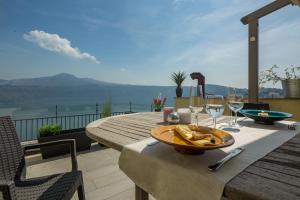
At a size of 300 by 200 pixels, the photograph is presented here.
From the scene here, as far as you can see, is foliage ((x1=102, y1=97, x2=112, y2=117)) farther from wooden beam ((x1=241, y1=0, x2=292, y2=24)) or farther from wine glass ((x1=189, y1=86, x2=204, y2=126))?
wooden beam ((x1=241, y1=0, x2=292, y2=24))

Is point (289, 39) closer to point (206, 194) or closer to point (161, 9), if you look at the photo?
point (161, 9)

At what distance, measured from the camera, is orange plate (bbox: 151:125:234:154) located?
0.60 metres

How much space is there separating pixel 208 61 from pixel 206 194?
526 cm

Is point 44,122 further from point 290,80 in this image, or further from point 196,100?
point 290,80

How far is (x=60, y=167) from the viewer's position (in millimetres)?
2625

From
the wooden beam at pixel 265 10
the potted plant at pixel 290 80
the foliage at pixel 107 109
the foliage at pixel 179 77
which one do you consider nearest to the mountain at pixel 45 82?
the foliage at pixel 107 109

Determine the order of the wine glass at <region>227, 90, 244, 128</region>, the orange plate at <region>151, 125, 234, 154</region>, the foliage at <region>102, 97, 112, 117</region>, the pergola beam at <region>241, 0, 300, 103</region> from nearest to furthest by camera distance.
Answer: the orange plate at <region>151, 125, 234, 154</region> → the wine glass at <region>227, 90, 244, 128</region> → the pergola beam at <region>241, 0, 300, 103</region> → the foliage at <region>102, 97, 112, 117</region>

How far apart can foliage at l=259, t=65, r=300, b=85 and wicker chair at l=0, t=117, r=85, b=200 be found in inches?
143

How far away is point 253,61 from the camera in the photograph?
318 cm

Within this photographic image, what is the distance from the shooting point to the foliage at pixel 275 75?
299cm

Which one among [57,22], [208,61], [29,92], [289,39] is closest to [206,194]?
[289,39]

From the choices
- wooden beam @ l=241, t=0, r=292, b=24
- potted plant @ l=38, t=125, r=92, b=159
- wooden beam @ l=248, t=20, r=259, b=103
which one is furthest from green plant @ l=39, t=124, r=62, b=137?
wooden beam @ l=241, t=0, r=292, b=24

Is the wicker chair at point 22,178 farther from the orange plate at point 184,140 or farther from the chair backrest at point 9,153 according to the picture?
the orange plate at point 184,140

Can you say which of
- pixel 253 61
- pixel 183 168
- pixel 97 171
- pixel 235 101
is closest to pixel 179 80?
pixel 253 61
